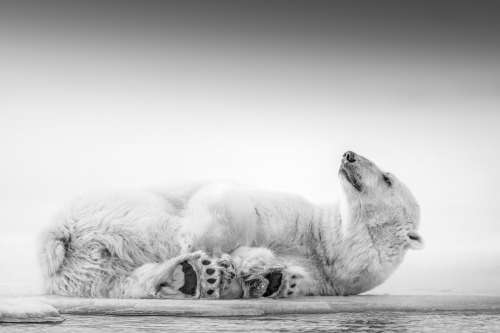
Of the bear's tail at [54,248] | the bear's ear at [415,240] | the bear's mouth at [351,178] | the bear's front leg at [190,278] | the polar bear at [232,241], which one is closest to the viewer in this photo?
the bear's front leg at [190,278]

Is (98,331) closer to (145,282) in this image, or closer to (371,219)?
(145,282)

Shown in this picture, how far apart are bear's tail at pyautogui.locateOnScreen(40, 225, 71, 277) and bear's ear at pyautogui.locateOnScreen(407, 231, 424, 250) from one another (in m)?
1.76

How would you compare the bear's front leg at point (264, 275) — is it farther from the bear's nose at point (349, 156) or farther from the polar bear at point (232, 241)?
the bear's nose at point (349, 156)

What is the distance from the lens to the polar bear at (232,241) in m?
3.65

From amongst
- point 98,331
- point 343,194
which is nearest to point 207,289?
point 98,331

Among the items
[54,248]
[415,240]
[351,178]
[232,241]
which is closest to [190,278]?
[232,241]

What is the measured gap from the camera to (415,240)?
13.7ft

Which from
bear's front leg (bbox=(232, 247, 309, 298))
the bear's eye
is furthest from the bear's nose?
bear's front leg (bbox=(232, 247, 309, 298))

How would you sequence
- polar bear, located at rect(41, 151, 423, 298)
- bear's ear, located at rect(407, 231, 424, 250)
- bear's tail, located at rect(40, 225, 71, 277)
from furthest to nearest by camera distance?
1. bear's ear, located at rect(407, 231, 424, 250)
2. bear's tail, located at rect(40, 225, 71, 277)
3. polar bear, located at rect(41, 151, 423, 298)

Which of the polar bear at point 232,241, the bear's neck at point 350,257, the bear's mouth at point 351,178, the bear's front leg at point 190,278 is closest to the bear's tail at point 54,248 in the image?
the polar bear at point 232,241

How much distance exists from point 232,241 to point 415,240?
972 mm

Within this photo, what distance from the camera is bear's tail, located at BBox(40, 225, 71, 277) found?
12.5 feet

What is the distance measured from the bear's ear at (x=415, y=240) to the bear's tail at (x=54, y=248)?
5.76ft

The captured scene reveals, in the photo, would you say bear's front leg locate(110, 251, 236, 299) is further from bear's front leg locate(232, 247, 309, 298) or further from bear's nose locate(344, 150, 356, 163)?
bear's nose locate(344, 150, 356, 163)
